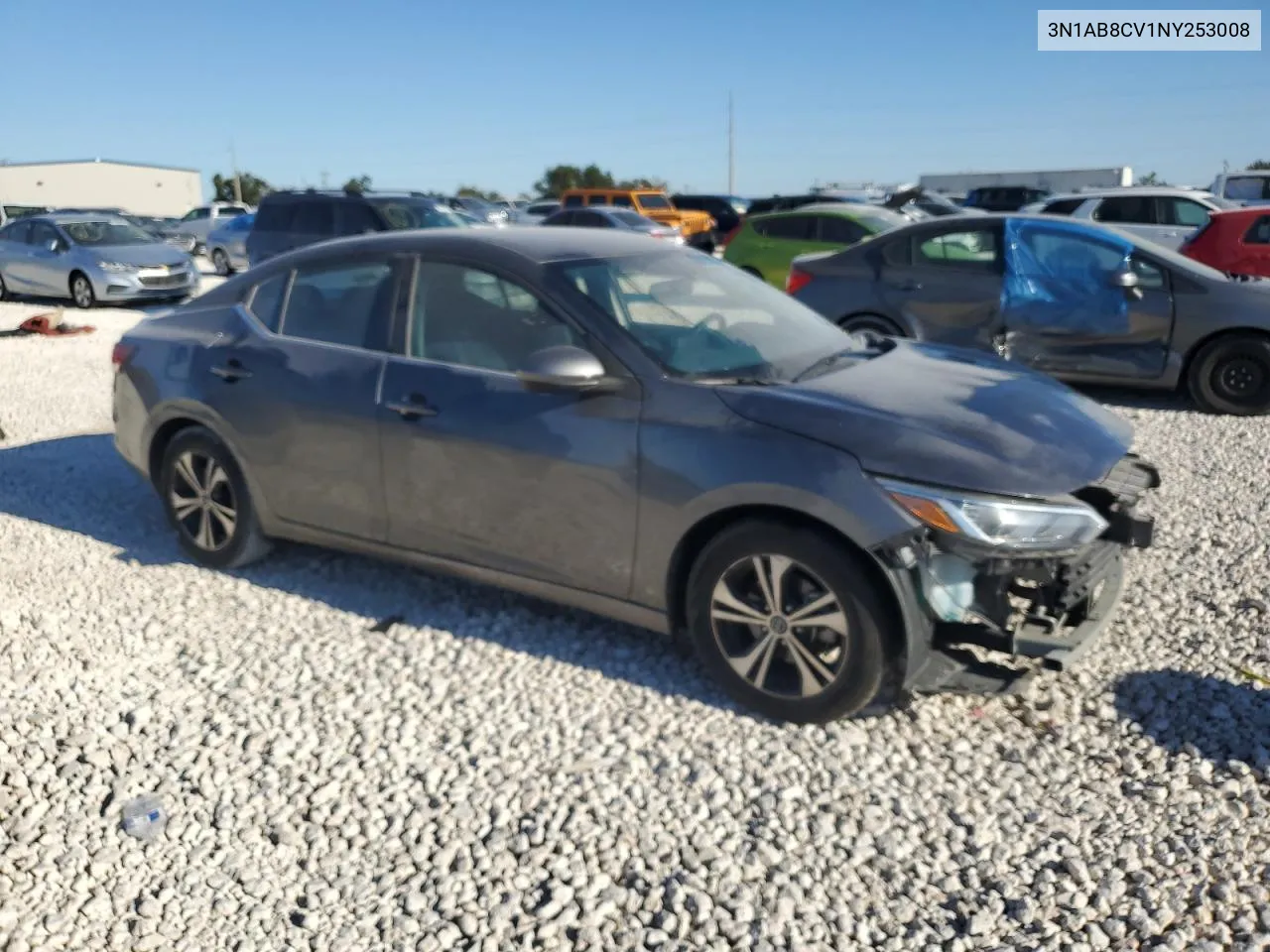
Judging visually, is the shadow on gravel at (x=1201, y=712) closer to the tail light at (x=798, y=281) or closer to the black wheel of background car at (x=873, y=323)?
the black wheel of background car at (x=873, y=323)

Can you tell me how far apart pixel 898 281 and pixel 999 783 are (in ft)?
20.8

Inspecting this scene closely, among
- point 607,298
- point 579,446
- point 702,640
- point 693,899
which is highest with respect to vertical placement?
point 607,298

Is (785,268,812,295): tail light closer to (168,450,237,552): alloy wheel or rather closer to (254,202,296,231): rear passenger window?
(168,450,237,552): alloy wheel

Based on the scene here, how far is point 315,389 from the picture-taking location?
4543mm

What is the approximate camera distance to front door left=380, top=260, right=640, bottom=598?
3850 mm

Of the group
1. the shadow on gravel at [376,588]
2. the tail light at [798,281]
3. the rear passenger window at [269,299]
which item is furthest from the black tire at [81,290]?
the rear passenger window at [269,299]

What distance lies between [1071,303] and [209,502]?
21.4ft

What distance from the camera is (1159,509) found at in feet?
19.2

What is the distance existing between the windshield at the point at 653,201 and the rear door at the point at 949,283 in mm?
19432

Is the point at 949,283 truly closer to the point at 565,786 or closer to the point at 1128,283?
the point at 1128,283

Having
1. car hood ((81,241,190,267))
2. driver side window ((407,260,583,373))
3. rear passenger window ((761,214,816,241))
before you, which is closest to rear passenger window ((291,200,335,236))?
car hood ((81,241,190,267))

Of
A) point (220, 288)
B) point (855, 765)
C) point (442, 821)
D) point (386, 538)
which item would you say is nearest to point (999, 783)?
point (855, 765)

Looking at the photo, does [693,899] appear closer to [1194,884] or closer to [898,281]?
[1194,884]

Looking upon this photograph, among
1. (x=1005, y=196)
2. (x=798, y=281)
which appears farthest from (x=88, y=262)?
(x=1005, y=196)
